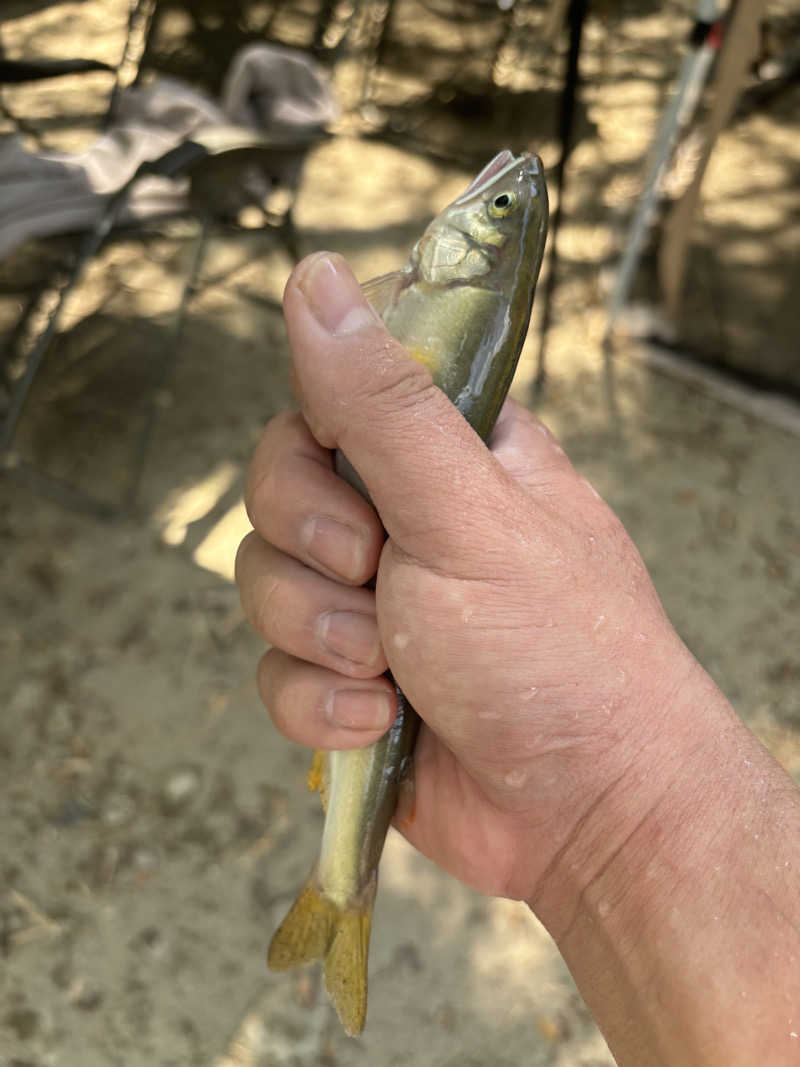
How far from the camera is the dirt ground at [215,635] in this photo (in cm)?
250

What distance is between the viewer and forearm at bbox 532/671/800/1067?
1.30 metres

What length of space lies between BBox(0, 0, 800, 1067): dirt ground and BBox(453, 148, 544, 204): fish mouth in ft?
6.38

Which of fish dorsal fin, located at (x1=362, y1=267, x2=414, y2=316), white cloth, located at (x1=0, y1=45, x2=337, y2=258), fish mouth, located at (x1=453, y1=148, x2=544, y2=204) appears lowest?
white cloth, located at (x1=0, y1=45, x2=337, y2=258)

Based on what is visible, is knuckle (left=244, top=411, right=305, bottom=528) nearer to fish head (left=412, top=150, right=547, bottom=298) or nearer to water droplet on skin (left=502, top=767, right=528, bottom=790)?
fish head (left=412, top=150, right=547, bottom=298)

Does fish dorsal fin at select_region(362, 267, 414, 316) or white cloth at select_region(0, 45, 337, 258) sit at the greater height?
fish dorsal fin at select_region(362, 267, 414, 316)

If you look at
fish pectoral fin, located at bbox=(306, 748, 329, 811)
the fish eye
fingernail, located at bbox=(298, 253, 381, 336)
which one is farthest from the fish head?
fish pectoral fin, located at bbox=(306, 748, 329, 811)

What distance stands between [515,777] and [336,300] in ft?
2.64

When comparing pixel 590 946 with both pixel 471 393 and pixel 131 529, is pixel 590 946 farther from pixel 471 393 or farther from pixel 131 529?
pixel 131 529

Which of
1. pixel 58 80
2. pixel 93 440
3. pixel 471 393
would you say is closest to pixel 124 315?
pixel 93 440

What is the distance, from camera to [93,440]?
3.70 m

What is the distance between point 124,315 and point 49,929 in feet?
8.53

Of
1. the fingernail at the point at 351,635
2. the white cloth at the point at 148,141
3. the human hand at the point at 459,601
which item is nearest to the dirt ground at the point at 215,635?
the white cloth at the point at 148,141

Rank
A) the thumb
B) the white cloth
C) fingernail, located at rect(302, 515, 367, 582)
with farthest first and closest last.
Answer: the white cloth < fingernail, located at rect(302, 515, 367, 582) < the thumb

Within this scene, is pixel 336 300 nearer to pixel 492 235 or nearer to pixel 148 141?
pixel 492 235
